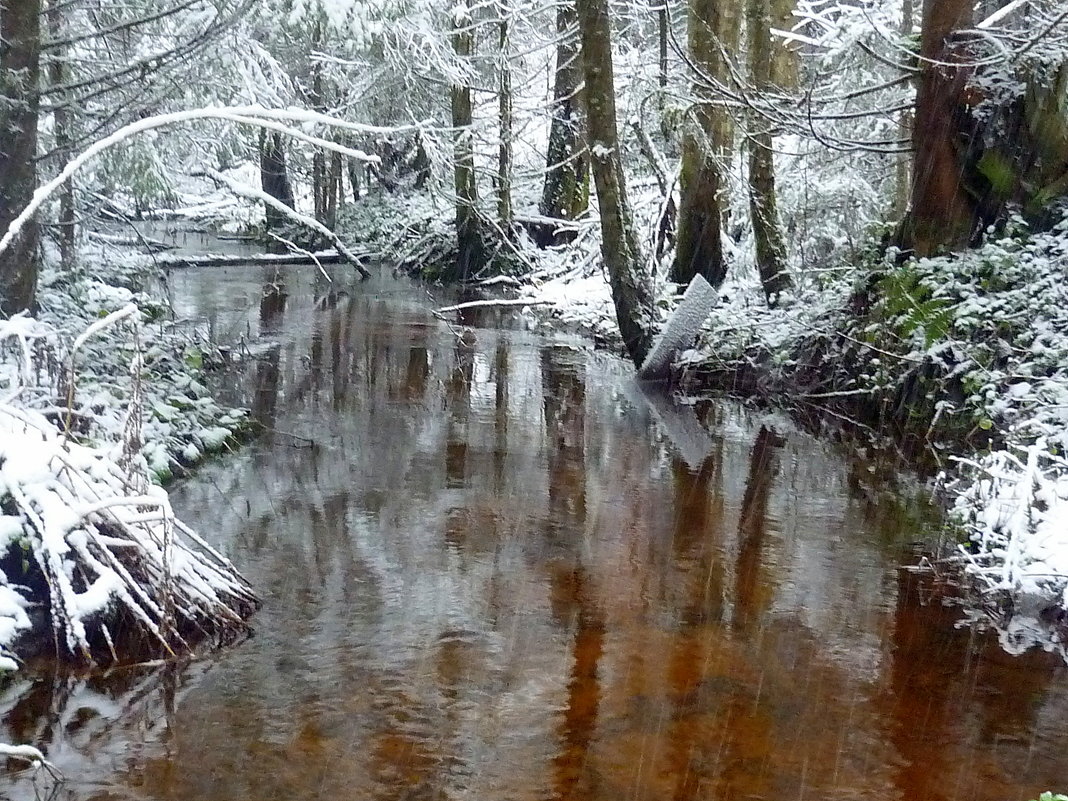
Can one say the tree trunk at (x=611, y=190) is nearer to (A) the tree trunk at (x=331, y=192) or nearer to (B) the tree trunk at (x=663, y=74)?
(B) the tree trunk at (x=663, y=74)

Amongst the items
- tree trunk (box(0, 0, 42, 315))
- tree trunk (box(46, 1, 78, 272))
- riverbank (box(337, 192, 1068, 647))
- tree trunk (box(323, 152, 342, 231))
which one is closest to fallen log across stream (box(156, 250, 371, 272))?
tree trunk (box(323, 152, 342, 231))

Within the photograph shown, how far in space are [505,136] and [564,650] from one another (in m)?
17.6

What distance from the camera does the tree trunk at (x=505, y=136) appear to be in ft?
72.0

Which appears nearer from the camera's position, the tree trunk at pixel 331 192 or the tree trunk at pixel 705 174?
the tree trunk at pixel 705 174

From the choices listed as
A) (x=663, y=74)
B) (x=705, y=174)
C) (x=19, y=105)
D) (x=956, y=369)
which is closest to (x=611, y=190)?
(x=705, y=174)

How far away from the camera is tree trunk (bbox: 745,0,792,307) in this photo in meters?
13.8

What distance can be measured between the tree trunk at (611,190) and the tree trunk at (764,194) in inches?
61.6

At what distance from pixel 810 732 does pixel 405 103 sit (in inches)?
780

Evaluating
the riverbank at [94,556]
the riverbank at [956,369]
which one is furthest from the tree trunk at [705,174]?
the riverbank at [94,556]

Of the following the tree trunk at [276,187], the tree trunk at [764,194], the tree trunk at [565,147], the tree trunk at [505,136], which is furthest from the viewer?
the tree trunk at [276,187]

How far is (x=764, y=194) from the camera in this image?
46.0ft

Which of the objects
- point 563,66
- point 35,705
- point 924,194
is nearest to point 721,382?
point 924,194

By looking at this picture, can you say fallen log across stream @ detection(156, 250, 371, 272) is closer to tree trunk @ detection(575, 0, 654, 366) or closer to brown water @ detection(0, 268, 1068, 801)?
tree trunk @ detection(575, 0, 654, 366)

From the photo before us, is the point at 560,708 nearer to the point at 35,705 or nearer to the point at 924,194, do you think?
the point at 35,705
